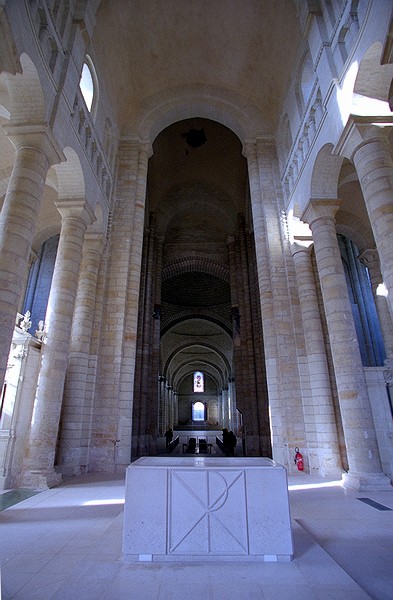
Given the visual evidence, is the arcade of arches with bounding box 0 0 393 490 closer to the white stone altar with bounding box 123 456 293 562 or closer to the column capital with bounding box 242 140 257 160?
the column capital with bounding box 242 140 257 160

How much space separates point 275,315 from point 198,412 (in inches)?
1638

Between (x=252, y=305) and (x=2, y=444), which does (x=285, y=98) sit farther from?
(x=2, y=444)

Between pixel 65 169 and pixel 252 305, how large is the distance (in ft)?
40.9

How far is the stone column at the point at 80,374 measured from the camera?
9.12m

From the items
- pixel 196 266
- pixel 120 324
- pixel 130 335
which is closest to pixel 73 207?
pixel 120 324

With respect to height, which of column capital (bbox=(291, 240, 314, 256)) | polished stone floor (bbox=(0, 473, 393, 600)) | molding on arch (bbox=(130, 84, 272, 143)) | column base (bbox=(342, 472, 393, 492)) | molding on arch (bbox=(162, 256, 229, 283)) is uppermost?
molding on arch (bbox=(130, 84, 272, 143))

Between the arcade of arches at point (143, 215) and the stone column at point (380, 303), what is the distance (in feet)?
0.25

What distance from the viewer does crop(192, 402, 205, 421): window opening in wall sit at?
48.8m

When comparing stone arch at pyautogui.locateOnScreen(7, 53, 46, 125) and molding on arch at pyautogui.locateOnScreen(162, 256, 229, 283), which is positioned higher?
molding on arch at pyautogui.locateOnScreen(162, 256, 229, 283)

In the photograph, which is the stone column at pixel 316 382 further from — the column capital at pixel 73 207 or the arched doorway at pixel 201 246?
the column capital at pixel 73 207

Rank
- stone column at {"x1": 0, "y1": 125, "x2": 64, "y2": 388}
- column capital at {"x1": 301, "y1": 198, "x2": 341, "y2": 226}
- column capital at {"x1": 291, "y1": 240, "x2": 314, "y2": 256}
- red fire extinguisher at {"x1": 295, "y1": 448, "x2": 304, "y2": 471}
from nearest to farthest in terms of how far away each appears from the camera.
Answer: stone column at {"x1": 0, "y1": 125, "x2": 64, "y2": 388} → red fire extinguisher at {"x1": 295, "y1": 448, "x2": 304, "y2": 471} → column capital at {"x1": 301, "y1": 198, "x2": 341, "y2": 226} → column capital at {"x1": 291, "y1": 240, "x2": 314, "y2": 256}

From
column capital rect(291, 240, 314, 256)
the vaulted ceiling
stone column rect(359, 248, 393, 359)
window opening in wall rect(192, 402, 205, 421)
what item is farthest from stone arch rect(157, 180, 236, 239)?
window opening in wall rect(192, 402, 205, 421)

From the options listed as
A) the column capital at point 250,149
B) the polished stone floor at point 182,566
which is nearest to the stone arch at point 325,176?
the column capital at point 250,149

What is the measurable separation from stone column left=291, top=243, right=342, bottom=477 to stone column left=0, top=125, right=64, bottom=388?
7.99 m
